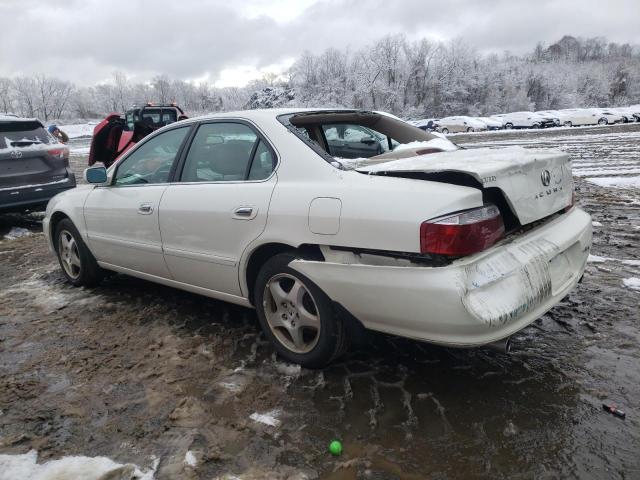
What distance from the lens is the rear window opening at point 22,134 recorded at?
6.84 m

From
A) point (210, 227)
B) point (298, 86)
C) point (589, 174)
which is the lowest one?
point (589, 174)

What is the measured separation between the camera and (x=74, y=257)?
15.0 feet

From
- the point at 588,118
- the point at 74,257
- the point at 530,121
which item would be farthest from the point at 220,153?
the point at 588,118

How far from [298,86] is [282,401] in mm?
74843

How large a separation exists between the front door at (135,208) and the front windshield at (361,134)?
A: 958 millimetres

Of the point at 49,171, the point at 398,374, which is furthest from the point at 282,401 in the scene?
the point at 49,171

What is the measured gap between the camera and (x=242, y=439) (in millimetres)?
2279

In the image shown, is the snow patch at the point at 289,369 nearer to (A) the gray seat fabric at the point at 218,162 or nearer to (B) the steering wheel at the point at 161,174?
(A) the gray seat fabric at the point at 218,162

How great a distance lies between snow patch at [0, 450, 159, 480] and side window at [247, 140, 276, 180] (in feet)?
5.34

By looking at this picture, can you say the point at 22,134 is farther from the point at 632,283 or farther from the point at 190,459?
the point at 632,283

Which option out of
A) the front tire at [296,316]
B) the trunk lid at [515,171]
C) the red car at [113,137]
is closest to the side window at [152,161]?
the front tire at [296,316]

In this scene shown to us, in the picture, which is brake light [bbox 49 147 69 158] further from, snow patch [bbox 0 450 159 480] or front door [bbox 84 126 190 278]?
snow patch [bbox 0 450 159 480]

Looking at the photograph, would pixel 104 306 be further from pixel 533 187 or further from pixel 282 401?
pixel 533 187

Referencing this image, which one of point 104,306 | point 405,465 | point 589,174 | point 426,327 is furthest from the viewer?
point 589,174
